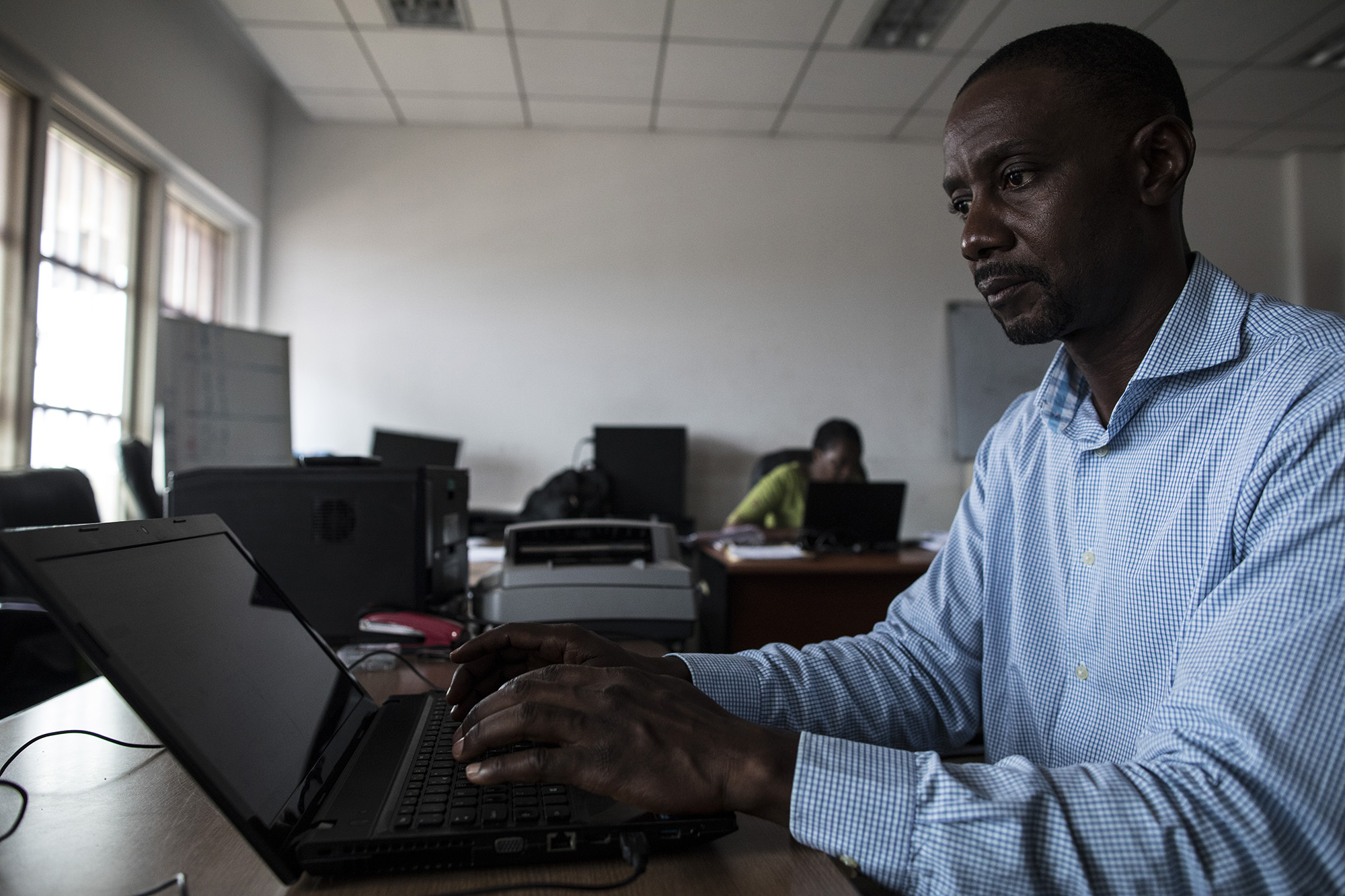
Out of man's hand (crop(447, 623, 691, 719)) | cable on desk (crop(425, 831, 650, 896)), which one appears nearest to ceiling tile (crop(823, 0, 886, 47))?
man's hand (crop(447, 623, 691, 719))

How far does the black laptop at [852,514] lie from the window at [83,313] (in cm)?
252

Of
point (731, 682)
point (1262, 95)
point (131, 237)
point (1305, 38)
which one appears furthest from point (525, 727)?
point (1262, 95)

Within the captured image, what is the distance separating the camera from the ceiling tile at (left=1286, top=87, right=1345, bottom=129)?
448cm

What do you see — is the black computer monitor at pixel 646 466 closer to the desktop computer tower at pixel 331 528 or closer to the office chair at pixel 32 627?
the office chair at pixel 32 627

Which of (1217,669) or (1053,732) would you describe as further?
(1053,732)

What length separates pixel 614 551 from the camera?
63.2 inches

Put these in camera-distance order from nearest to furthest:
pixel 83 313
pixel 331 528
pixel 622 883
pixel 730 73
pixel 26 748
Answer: pixel 622 883
pixel 26 748
pixel 331 528
pixel 83 313
pixel 730 73

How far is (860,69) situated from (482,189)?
223cm

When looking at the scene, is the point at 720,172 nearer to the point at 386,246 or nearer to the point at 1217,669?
the point at 386,246

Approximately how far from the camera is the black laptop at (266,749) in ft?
1.72

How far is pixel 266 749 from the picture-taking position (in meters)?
0.61

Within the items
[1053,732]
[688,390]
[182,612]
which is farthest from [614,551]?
[688,390]

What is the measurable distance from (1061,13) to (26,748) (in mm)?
4333

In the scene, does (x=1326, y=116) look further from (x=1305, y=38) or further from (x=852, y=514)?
(x=852, y=514)
